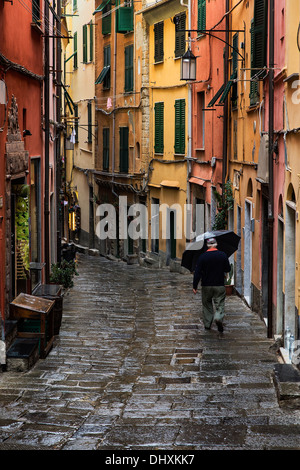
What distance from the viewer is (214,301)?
14.3 metres

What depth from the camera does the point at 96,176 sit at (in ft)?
121

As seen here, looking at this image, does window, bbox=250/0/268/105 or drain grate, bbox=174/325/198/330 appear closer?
window, bbox=250/0/268/105

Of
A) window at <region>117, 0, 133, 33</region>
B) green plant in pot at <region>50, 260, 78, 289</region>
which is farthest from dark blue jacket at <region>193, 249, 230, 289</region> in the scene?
window at <region>117, 0, 133, 33</region>

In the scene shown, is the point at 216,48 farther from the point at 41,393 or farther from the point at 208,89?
the point at 41,393

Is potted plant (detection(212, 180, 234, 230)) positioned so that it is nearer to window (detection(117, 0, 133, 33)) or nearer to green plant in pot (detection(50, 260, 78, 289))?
green plant in pot (detection(50, 260, 78, 289))

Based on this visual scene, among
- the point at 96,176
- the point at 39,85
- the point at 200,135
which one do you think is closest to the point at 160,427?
the point at 39,85

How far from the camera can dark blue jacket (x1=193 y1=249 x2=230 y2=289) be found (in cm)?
1412

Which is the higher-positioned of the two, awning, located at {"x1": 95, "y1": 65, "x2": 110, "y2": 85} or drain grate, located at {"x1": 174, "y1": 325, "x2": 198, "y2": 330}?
awning, located at {"x1": 95, "y1": 65, "x2": 110, "y2": 85}

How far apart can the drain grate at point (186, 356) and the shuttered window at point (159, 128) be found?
16439mm

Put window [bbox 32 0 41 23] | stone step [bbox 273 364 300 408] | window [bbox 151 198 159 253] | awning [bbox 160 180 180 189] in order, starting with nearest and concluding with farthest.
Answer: stone step [bbox 273 364 300 408] → window [bbox 32 0 41 23] → awning [bbox 160 180 180 189] → window [bbox 151 198 159 253]

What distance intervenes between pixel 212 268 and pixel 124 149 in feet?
61.7

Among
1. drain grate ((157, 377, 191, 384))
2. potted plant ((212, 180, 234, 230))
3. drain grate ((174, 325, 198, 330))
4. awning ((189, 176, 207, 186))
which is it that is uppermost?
awning ((189, 176, 207, 186))

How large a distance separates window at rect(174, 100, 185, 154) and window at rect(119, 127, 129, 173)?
5365 mm

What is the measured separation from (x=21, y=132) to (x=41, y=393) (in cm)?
586
